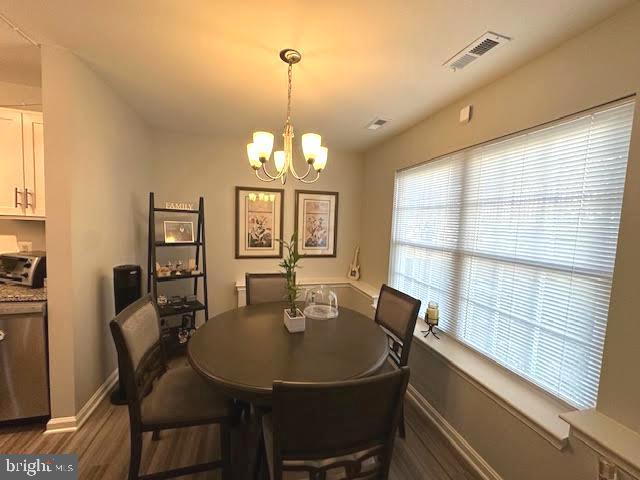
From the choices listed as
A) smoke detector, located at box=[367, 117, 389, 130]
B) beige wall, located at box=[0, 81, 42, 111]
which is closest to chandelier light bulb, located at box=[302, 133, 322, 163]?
smoke detector, located at box=[367, 117, 389, 130]

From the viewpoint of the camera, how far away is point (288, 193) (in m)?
3.59

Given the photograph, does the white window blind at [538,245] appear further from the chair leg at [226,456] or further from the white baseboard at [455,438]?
the chair leg at [226,456]

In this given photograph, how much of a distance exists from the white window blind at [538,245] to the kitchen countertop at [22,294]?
2.94 meters

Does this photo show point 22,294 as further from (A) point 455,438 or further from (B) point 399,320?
(A) point 455,438

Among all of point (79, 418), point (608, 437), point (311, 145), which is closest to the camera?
point (608, 437)

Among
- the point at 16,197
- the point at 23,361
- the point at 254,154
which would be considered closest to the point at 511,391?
the point at 254,154

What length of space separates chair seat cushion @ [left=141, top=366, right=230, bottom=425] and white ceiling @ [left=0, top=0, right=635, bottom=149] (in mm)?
1815

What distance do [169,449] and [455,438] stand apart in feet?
6.17

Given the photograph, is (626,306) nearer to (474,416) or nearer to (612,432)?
(612,432)

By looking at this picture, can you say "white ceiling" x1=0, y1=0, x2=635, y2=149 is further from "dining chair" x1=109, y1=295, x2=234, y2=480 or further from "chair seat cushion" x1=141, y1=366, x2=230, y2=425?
"chair seat cushion" x1=141, y1=366, x2=230, y2=425

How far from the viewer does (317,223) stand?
12.3ft

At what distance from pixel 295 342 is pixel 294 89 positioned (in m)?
1.84

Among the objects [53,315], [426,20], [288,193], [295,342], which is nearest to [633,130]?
[426,20]

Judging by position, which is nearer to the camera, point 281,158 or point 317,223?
point 281,158
